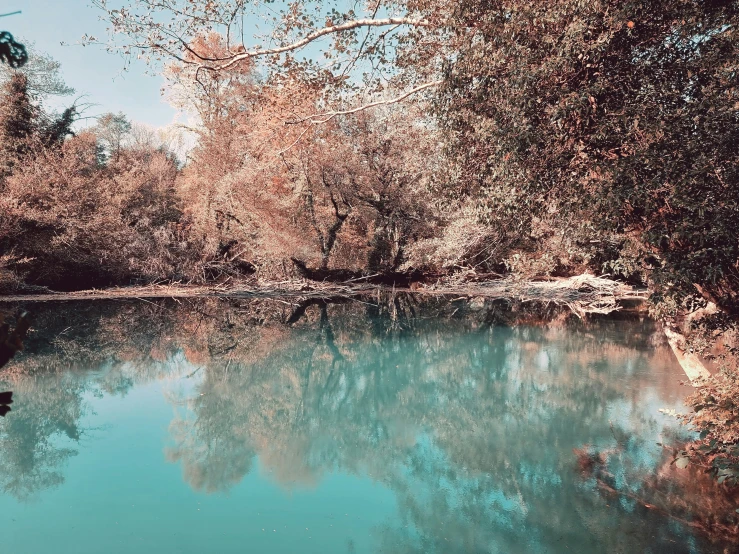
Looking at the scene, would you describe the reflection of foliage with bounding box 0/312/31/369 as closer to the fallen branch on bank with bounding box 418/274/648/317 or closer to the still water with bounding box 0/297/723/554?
the still water with bounding box 0/297/723/554

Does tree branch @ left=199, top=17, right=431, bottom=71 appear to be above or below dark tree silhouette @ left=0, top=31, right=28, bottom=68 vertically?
above

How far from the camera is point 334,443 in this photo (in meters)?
6.00

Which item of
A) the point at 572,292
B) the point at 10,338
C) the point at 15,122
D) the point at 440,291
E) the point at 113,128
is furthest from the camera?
the point at 113,128

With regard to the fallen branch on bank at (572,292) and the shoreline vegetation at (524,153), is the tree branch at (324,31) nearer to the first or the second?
the shoreline vegetation at (524,153)

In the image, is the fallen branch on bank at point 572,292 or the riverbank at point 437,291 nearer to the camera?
the fallen branch on bank at point 572,292

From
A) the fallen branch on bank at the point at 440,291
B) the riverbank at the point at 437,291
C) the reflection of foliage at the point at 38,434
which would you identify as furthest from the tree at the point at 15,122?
the reflection of foliage at the point at 38,434

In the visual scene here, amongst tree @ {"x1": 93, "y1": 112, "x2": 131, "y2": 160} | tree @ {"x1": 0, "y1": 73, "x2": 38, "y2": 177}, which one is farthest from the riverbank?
tree @ {"x1": 93, "y1": 112, "x2": 131, "y2": 160}

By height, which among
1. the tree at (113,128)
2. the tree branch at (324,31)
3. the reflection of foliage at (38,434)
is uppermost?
the tree at (113,128)

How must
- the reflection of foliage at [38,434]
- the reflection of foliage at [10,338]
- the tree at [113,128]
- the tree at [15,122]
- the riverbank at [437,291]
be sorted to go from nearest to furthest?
the reflection of foliage at [10,338]
the reflection of foliage at [38,434]
the riverbank at [437,291]
the tree at [15,122]
the tree at [113,128]

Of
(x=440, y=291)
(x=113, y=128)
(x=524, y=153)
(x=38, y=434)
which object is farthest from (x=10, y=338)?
(x=113, y=128)

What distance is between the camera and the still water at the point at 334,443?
4023mm

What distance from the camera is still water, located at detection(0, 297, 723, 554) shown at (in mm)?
4023

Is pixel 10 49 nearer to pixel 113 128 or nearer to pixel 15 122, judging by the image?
pixel 15 122

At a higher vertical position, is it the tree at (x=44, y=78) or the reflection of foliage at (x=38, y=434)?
the tree at (x=44, y=78)
